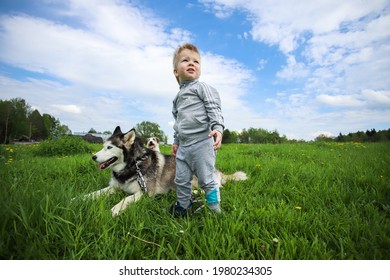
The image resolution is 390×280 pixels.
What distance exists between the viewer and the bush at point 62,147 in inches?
332

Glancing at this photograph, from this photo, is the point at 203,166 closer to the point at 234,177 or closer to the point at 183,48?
the point at 183,48

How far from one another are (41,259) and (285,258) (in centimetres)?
185

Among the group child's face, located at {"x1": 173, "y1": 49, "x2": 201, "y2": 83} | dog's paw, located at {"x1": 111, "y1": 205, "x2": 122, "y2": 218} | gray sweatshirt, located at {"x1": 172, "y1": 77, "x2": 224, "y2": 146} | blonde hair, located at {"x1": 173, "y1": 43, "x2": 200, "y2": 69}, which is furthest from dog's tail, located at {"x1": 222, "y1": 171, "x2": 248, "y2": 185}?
blonde hair, located at {"x1": 173, "y1": 43, "x2": 200, "y2": 69}

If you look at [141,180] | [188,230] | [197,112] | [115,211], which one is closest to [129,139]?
[141,180]

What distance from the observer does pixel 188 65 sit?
105 inches

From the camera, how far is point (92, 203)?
2.25m

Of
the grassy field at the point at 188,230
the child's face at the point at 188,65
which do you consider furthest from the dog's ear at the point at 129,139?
the child's face at the point at 188,65

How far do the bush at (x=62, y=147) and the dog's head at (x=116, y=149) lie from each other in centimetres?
620

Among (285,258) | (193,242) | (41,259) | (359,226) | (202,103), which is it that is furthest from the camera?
(202,103)

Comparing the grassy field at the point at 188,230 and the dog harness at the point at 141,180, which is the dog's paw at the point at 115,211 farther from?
the dog harness at the point at 141,180
